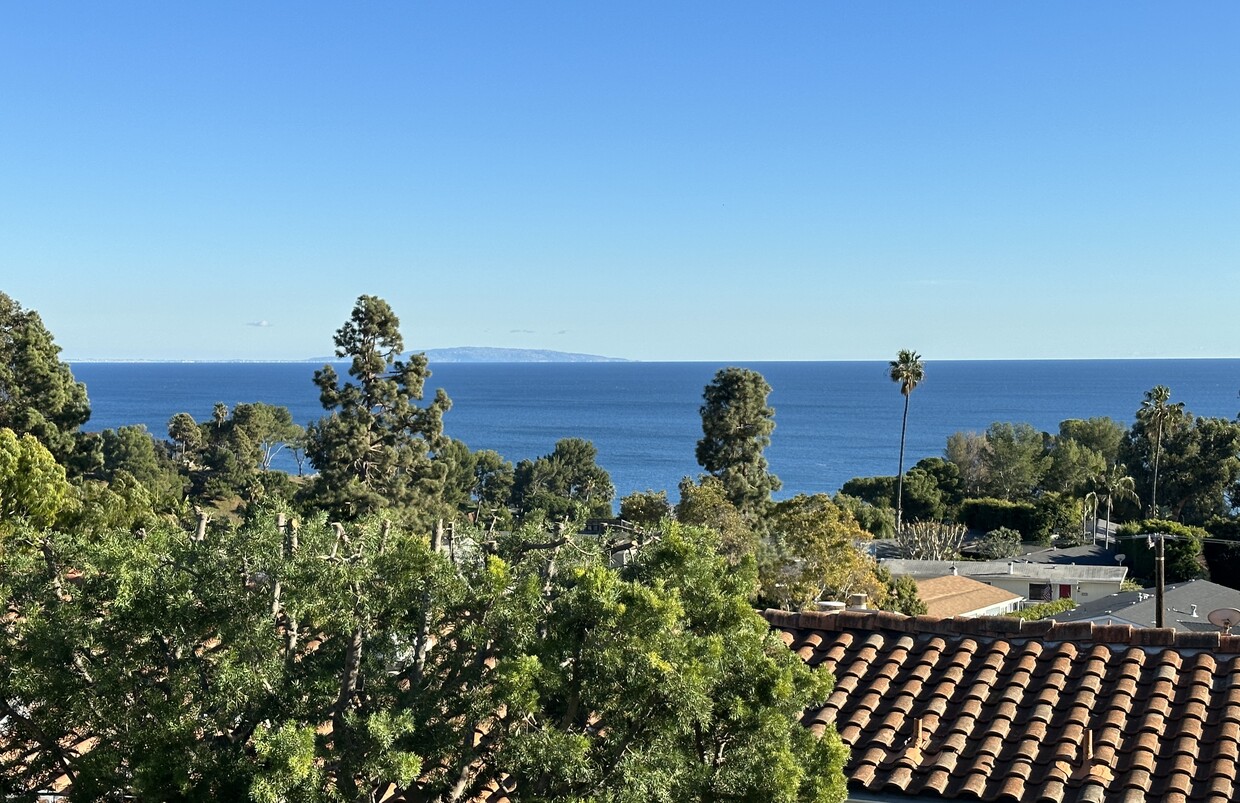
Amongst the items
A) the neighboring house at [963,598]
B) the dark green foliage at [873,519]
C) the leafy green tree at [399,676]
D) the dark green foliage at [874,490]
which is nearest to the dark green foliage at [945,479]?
the dark green foliage at [874,490]

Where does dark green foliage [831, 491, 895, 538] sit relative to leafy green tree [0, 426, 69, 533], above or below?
below

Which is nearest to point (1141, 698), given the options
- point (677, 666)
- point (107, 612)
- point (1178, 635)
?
point (1178, 635)

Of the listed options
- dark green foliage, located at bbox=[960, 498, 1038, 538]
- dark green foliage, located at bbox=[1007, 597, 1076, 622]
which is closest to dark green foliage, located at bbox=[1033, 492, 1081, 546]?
dark green foliage, located at bbox=[960, 498, 1038, 538]

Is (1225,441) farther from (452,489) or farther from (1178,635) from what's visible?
(1178,635)

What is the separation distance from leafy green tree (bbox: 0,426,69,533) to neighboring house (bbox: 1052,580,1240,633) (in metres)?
20.8

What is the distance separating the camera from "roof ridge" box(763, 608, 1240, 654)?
32.0 feet

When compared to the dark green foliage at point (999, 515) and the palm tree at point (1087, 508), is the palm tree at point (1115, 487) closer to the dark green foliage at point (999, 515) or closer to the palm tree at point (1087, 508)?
the palm tree at point (1087, 508)

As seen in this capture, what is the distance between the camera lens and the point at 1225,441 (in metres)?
75.9

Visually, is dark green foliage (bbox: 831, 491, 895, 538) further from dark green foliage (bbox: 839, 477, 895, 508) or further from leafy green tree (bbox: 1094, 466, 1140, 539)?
leafy green tree (bbox: 1094, 466, 1140, 539)

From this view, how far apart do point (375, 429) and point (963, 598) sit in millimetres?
24068

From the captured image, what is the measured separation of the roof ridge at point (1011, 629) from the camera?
9.75 metres

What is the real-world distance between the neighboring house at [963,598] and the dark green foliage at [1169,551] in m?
5.70

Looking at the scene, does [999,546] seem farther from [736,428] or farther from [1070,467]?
[1070,467]

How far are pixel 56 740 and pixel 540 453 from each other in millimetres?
148987
